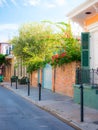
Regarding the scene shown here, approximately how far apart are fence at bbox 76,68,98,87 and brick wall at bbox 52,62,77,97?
3.31m

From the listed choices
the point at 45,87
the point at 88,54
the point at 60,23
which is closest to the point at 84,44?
the point at 88,54

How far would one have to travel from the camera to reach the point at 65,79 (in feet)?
75.6

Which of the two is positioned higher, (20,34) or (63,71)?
(20,34)

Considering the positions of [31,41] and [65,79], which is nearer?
[65,79]

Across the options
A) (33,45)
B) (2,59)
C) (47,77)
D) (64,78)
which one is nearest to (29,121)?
(64,78)

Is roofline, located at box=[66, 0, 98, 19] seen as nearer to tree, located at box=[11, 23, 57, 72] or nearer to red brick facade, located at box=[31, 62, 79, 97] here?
red brick facade, located at box=[31, 62, 79, 97]

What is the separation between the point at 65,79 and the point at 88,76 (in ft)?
20.8

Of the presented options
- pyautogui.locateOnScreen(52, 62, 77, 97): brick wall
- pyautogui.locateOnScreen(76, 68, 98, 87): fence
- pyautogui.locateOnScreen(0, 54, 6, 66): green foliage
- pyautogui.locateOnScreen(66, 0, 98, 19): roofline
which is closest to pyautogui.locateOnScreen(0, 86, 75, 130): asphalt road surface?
pyautogui.locateOnScreen(76, 68, 98, 87): fence

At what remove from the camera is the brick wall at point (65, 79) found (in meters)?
21.5

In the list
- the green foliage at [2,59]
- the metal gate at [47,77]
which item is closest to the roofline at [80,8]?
the metal gate at [47,77]

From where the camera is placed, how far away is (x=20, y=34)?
127 ft

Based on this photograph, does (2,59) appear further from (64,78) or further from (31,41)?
(64,78)

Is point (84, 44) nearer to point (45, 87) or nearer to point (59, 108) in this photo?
point (59, 108)

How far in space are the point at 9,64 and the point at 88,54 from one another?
37786mm
